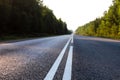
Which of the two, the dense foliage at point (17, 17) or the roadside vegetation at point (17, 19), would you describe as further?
the dense foliage at point (17, 17)

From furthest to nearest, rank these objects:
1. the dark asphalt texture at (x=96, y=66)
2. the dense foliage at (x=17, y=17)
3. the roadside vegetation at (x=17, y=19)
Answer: the dense foliage at (x=17, y=17)
the roadside vegetation at (x=17, y=19)
the dark asphalt texture at (x=96, y=66)

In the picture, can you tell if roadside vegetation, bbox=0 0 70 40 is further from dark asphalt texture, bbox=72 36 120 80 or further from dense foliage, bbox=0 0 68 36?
dark asphalt texture, bbox=72 36 120 80

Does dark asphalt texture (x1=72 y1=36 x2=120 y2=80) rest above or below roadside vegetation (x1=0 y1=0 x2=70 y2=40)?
below

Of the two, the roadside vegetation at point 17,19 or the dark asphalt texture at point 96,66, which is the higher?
the roadside vegetation at point 17,19

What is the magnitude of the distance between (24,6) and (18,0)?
16.1ft

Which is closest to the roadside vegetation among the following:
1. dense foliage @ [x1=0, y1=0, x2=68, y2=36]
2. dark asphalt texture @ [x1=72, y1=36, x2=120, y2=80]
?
dense foliage @ [x1=0, y1=0, x2=68, y2=36]

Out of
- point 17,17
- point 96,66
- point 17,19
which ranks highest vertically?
point 17,17

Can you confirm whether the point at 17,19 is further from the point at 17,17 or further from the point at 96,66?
the point at 96,66

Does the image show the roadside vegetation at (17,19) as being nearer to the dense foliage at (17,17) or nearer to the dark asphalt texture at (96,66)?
the dense foliage at (17,17)

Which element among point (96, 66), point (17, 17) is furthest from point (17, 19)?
point (96, 66)

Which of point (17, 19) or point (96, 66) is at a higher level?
point (17, 19)

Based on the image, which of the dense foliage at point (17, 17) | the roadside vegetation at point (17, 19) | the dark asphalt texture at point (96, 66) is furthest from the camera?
the dense foliage at point (17, 17)

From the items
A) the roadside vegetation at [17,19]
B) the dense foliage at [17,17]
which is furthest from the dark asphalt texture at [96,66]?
the dense foliage at [17,17]

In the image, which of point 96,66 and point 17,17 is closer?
point 96,66
